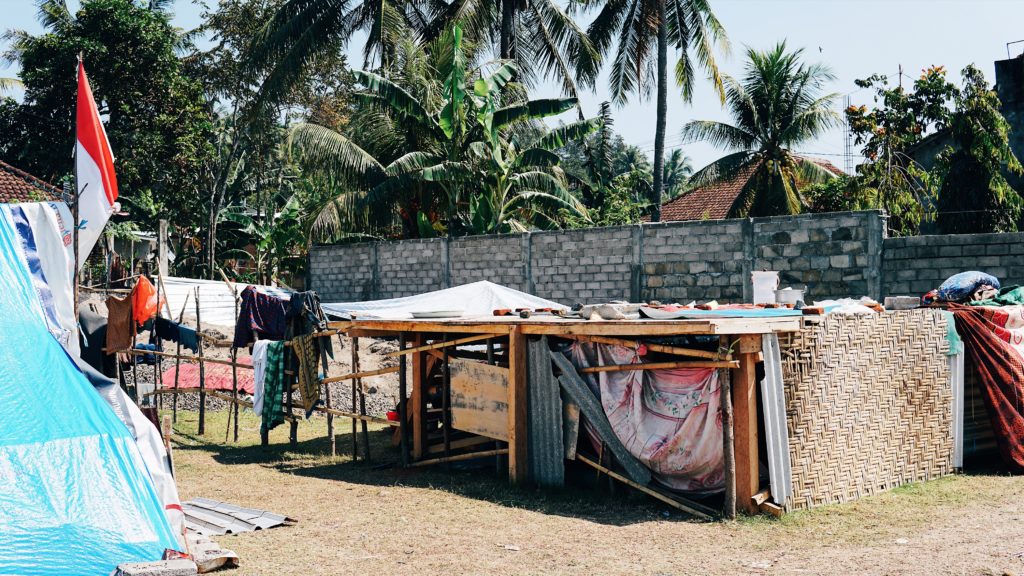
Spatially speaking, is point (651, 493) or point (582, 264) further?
point (582, 264)

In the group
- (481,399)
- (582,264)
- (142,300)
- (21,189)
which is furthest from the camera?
(21,189)

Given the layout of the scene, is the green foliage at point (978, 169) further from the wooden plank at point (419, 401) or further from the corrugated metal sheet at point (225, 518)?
the corrugated metal sheet at point (225, 518)

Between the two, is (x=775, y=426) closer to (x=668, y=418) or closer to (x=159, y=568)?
(x=668, y=418)

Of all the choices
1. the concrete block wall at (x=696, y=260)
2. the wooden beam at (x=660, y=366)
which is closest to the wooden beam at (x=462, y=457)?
the wooden beam at (x=660, y=366)

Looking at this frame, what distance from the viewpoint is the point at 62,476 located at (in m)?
5.77

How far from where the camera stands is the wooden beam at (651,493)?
24.2 feet

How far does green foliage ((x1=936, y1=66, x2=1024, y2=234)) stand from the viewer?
56.3ft

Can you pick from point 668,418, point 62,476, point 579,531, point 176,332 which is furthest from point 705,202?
point 62,476

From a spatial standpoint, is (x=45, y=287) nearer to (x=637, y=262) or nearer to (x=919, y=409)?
(x=919, y=409)

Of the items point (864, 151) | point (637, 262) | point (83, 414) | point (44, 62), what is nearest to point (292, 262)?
point (44, 62)

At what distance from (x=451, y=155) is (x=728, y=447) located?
473 inches

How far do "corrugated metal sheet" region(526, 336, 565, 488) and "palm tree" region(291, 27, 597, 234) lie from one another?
901 centimetres

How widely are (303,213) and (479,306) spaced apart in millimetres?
18370

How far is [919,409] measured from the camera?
8672 mm
